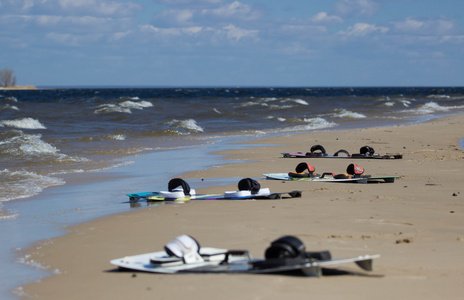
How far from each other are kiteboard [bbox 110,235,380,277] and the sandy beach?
0.08m

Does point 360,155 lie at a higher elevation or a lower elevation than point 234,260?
higher

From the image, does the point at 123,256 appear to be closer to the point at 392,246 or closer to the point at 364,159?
the point at 392,246

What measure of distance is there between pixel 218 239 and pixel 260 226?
2.59ft

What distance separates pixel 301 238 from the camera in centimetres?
739

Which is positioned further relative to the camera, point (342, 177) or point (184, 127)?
point (184, 127)

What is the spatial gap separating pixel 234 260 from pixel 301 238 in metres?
1.24

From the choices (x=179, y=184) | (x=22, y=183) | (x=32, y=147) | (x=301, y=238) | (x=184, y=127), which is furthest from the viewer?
(x=184, y=127)

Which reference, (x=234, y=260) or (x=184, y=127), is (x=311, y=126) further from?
(x=234, y=260)

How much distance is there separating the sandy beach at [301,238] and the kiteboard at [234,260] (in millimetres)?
82

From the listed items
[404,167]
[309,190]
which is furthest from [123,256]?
[404,167]

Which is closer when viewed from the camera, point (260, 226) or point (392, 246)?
point (392, 246)

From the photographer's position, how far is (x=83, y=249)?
741cm

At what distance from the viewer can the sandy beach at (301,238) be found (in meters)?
5.62

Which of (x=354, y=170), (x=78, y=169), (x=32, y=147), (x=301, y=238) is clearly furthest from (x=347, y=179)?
(x=32, y=147)
